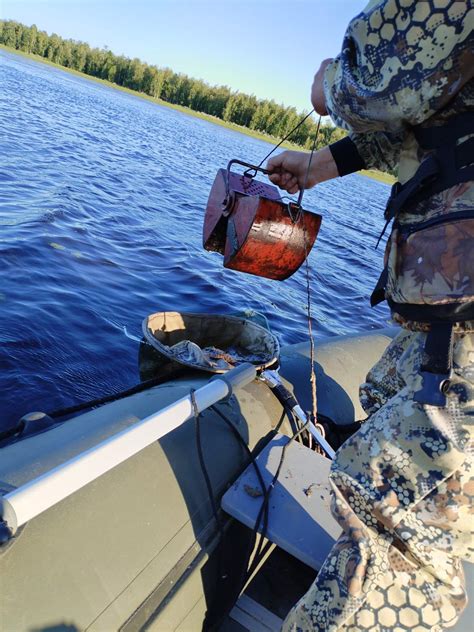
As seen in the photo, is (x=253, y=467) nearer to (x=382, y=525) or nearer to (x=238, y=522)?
(x=238, y=522)

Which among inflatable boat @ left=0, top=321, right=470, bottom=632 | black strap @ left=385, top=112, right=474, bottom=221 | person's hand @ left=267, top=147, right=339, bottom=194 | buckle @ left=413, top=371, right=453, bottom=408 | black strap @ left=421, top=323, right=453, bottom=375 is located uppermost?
black strap @ left=385, top=112, right=474, bottom=221

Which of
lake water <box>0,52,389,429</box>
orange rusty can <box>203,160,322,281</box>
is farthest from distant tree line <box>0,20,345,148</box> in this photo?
orange rusty can <box>203,160,322,281</box>

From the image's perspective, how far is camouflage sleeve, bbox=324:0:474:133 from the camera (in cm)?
133

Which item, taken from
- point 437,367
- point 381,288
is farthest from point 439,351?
point 381,288

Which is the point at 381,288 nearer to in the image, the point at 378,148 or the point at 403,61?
the point at 378,148

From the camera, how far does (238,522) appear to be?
2158 millimetres

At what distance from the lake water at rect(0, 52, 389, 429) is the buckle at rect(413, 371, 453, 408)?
333 centimetres

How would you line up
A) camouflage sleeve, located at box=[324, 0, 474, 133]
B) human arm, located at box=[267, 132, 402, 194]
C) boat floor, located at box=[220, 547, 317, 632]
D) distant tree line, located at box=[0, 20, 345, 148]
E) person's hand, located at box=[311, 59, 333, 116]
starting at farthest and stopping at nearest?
1. distant tree line, located at box=[0, 20, 345, 148]
2. human arm, located at box=[267, 132, 402, 194]
3. boat floor, located at box=[220, 547, 317, 632]
4. person's hand, located at box=[311, 59, 333, 116]
5. camouflage sleeve, located at box=[324, 0, 474, 133]

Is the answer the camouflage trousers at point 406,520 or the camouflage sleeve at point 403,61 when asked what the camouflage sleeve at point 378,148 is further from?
the camouflage trousers at point 406,520

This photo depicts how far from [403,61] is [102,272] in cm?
602

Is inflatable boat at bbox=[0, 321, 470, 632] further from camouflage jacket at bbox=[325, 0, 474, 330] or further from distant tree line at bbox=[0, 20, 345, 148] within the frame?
distant tree line at bbox=[0, 20, 345, 148]

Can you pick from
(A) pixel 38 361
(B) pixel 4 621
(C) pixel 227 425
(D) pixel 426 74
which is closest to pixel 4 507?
(B) pixel 4 621

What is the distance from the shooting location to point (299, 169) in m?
2.41

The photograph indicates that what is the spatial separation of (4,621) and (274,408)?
72.7 inches
